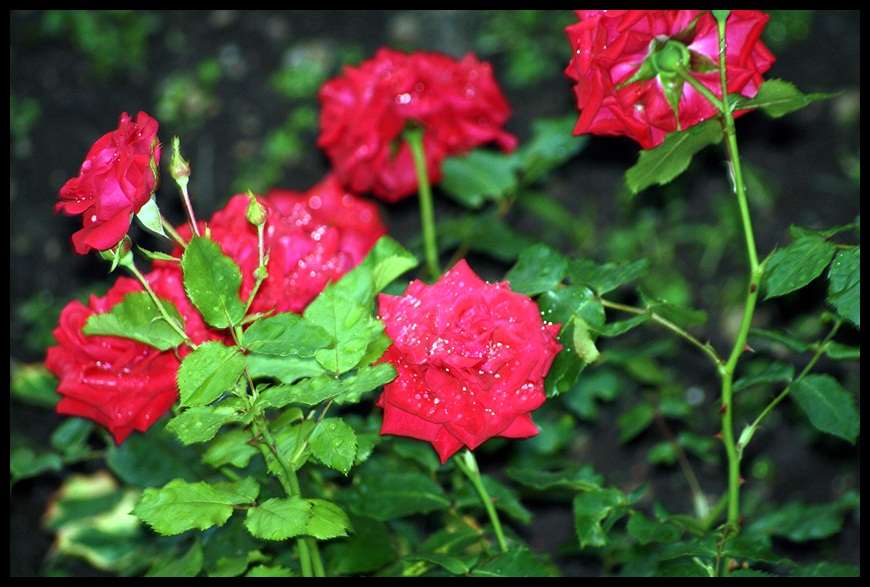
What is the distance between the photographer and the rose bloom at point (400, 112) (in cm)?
127

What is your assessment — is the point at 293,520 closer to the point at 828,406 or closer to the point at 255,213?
the point at 255,213

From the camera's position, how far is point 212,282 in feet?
2.45

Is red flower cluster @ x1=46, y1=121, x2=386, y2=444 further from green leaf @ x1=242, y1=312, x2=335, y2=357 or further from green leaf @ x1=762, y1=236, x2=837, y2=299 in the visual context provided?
green leaf @ x1=762, y1=236, x2=837, y2=299

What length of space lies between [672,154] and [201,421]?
511 mm

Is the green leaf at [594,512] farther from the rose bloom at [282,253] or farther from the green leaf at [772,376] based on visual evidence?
the rose bloom at [282,253]

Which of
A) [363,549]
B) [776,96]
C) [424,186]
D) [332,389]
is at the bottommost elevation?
[363,549]

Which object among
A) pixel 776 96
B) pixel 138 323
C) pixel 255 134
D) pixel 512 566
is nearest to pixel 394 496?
pixel 512 566

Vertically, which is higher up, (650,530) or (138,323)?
(138,323)

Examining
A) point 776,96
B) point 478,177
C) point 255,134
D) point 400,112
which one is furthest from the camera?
point 255,134

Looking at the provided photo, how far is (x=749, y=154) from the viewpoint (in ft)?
6.25

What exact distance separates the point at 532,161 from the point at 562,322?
1.90 feet

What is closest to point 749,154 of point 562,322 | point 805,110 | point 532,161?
point 805,110

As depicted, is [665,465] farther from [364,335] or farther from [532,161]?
[364,335]

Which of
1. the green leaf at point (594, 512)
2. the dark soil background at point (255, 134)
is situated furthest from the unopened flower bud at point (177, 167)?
the dark soil background at point (255, 134)
